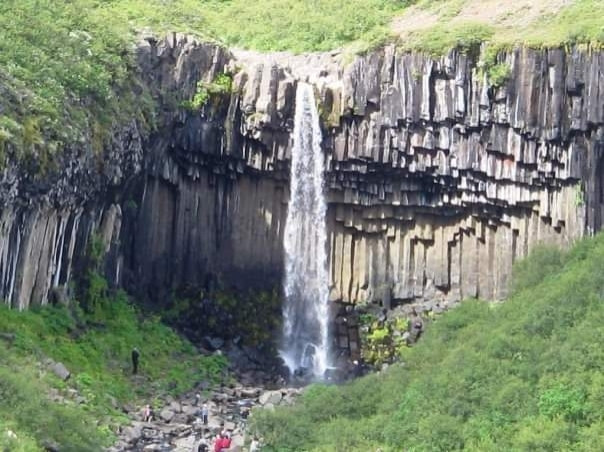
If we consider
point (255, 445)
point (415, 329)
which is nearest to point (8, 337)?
point (255, 445)

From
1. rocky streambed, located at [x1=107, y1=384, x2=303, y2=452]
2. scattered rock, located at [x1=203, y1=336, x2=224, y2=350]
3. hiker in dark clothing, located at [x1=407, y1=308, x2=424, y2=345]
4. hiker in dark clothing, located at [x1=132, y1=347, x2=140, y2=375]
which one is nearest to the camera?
rocky streambed, located at [x1=107, y1=384, x2=303, y2=452]

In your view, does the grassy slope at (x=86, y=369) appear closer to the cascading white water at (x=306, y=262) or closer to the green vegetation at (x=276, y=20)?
the cascading white water at (x=306, y=262)

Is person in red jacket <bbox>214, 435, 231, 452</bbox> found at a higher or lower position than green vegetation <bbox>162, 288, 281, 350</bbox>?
lower

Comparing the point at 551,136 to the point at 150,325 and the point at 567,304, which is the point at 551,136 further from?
the point at 150,325

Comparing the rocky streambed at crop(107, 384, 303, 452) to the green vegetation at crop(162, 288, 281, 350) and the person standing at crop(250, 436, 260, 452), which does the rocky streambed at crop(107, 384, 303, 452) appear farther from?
the green vegetation at crop(162, 288, 281, 350)

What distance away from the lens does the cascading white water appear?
38188mm

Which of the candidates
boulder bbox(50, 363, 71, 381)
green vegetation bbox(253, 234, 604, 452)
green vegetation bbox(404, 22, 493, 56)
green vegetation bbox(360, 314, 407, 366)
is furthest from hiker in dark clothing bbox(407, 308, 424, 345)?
boulder bbox(50, 363, 71, 381)

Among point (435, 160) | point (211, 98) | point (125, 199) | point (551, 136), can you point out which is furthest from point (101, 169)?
point (551, 136)

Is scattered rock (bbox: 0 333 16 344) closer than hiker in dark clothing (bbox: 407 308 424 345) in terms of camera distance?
Yes

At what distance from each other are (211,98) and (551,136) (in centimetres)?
940

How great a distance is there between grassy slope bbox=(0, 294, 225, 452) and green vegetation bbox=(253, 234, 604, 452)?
3963mm

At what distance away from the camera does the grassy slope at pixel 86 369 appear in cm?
2548

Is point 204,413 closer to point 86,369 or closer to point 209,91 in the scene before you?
point 86,369

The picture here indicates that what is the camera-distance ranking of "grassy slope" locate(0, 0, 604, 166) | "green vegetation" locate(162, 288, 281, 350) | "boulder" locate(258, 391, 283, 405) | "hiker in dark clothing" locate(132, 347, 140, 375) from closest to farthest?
"grassy slope" locate(0, 0, 604, 166) < "boulder" locate(258, 391, 283, 405) < "hiker in dark clothing" locate(132, 347, 140, 375) < "green vegetation" locate(162, 288, 281, 350)
